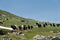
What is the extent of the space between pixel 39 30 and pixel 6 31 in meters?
16.7

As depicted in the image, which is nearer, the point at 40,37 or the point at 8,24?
the point at 40,37

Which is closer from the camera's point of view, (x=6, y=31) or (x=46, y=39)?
(x=46, y=39)

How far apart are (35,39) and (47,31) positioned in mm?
19072

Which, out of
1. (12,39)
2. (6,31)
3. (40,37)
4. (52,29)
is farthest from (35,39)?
(52,29)

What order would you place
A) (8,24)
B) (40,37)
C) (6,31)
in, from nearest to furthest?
(40,37)
(6,31)
(8,24)

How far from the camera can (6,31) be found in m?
91.9

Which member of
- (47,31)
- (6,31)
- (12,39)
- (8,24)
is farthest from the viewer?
(8,24)

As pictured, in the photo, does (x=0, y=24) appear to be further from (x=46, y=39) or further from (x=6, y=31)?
(x=46, y=39)

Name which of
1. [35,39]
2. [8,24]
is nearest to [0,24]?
[8,24]

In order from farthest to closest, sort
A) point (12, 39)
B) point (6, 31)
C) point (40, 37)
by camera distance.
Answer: point (6, 31) → point (40, 37) → point (12, 39)

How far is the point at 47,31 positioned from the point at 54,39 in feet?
66.0

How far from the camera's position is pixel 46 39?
82.3 meters

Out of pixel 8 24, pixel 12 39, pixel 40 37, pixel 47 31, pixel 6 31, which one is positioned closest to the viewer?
pixel 12 39

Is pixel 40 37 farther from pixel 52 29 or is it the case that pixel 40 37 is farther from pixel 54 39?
pixel 52 29
